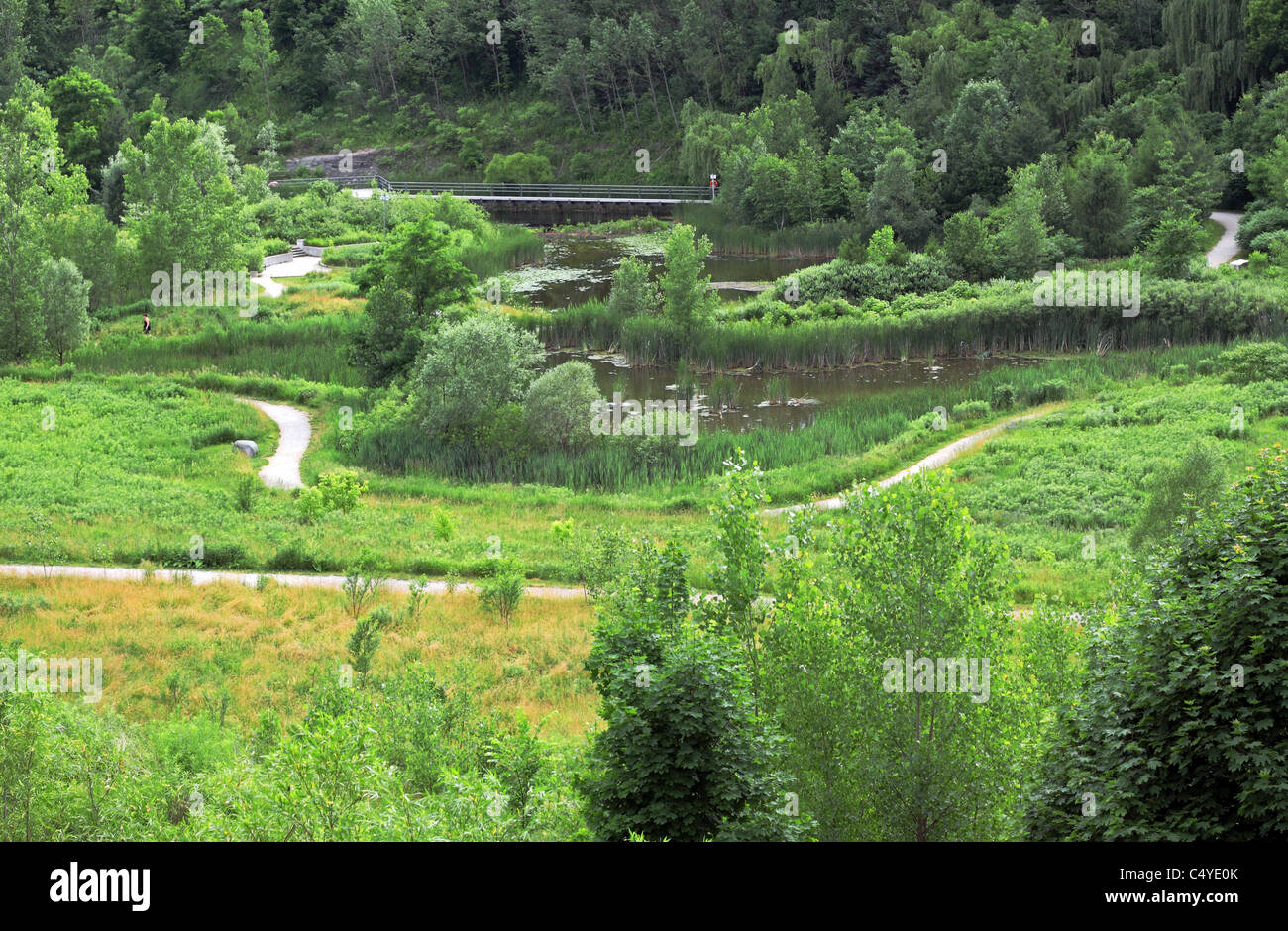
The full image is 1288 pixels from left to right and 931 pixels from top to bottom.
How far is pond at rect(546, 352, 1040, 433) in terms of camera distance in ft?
144

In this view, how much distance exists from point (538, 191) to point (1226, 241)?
49.7 m

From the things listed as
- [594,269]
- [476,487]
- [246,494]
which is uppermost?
[594,269]

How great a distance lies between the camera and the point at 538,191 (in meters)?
92.4

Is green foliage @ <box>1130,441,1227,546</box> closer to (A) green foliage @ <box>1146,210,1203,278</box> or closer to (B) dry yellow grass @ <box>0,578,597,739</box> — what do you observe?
(B) dry yellow grass @ <box>0,578,597,739</box>

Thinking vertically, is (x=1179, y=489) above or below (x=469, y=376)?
below

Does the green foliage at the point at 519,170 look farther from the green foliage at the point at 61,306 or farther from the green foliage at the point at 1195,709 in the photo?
the green foliage at the point at 1195,709

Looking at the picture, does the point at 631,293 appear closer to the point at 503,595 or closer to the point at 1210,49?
the point at 503,595

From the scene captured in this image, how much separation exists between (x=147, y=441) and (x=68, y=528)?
29.2 feet

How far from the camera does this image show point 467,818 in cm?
1162

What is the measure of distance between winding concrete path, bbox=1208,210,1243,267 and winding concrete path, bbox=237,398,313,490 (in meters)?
38.6

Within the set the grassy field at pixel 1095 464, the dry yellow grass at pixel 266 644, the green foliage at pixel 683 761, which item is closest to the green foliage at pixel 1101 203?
the grassy field at pixel 1095 464

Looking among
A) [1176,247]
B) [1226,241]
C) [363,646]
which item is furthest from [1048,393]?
[363,646]

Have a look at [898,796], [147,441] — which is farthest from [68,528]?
[898,796]
